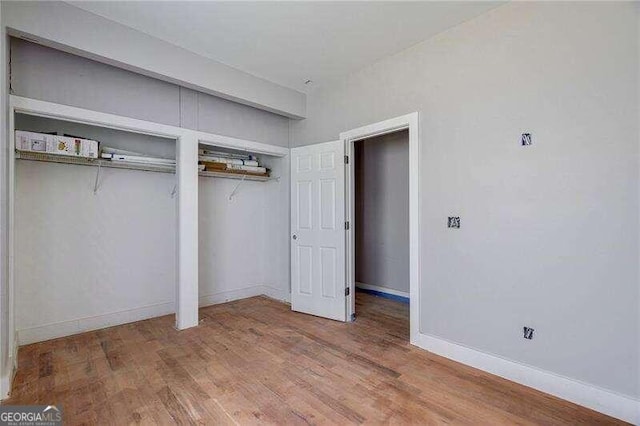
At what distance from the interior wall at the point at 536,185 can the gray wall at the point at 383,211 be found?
5.54ft

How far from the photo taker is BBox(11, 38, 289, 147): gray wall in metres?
2.59

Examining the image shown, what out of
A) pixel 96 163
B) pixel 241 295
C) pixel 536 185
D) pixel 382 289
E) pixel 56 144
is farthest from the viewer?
pixel 382 289

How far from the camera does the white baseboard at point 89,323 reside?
2896 millimetres

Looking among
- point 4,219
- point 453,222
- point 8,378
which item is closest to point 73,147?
point 4,219

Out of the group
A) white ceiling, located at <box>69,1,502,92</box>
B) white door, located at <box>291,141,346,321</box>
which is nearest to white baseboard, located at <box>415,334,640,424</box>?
white door, located at <box>291,141,346,321</box>

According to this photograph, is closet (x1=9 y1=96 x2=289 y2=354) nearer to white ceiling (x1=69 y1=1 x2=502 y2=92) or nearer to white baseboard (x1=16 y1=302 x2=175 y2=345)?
white baseboard (x1=16 y1=302 x2=175 y2=345)

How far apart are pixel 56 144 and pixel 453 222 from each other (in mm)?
3656

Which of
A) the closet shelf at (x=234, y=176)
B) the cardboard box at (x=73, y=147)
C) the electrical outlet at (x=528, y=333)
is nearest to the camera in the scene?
the electrical outlet at (x=528, y=333)

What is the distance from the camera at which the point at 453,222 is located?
8.80 ft

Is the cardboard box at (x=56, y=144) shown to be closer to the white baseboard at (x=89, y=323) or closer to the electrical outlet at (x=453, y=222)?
the white baseboard at (x=89, y=323)

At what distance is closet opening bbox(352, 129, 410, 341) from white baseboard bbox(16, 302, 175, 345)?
2555 millimetres

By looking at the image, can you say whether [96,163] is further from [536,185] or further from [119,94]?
[536,185]

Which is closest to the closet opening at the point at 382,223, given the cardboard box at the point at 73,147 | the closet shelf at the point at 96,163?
the closet shelf at the point at 96,163

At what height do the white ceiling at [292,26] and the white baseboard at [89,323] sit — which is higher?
the white ceiling at [292,26]
